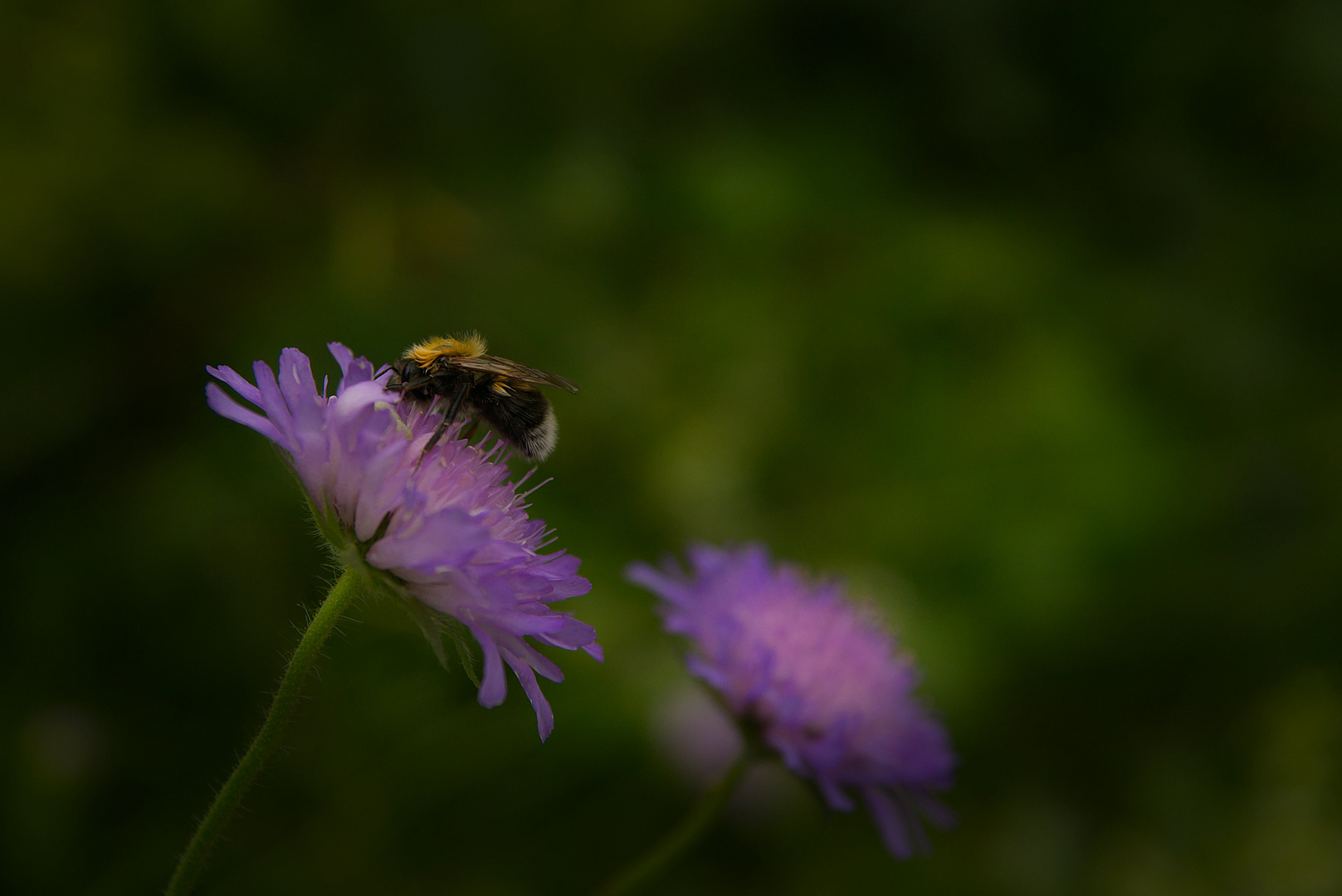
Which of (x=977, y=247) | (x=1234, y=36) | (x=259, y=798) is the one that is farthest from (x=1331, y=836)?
(x=1234, y=36)

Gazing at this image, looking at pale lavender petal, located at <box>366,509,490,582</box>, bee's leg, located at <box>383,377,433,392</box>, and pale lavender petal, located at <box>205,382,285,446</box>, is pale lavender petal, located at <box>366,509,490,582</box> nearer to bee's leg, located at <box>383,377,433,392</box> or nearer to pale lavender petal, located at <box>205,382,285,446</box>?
pale lavender petal, located at <box>205,382,285,446</box>

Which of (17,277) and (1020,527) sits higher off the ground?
(1020,527)

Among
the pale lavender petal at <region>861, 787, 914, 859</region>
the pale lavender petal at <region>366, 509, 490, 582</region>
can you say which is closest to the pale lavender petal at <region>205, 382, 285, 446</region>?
the pale lavender petal at <region>366, 509, 490, 582</region>

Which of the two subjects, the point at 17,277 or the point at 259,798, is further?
the point at 17,277

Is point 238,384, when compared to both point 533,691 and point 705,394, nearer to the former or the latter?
point 533,691

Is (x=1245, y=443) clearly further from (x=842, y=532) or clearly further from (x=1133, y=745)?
(x=842, y=532)

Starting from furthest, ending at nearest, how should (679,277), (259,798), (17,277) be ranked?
(679,277) < (17,277) < (259,798)
